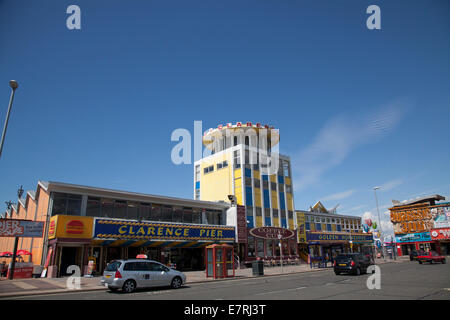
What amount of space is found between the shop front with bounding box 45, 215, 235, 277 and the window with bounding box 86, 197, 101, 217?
2.57 metres

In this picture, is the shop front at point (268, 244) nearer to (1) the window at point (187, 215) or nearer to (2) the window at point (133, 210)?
(1) the window at point (187, 215)

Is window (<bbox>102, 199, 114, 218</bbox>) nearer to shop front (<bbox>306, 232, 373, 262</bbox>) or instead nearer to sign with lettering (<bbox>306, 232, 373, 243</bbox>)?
shop front (<bbox>306, 232, 373, 262</bbox>)

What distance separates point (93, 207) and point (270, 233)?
23.2m

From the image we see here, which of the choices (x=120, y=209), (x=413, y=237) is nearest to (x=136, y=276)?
(x=120, y=209)

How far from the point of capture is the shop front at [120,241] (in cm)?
2483

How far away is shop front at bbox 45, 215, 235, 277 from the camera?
Answer: 2483 cm

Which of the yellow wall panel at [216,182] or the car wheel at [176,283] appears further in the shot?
the yellow wall panel at [216,182]

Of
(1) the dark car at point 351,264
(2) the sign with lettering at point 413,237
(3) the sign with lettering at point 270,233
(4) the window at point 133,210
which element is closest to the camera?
(1) the dark car at point 351,264

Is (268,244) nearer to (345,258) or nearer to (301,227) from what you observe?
(301,227)

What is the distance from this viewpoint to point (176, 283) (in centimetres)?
1727

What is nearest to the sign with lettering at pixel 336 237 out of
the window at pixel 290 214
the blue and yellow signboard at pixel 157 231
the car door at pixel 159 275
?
the window at pixel 290 214

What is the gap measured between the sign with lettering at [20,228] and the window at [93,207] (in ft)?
13.6

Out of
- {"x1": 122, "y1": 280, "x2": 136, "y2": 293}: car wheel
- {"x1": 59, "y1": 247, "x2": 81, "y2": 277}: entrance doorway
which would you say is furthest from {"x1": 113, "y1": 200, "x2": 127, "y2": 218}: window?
{"x1": 122, "y1": 280, "x2": 136, "y2": 293}: car wheel
